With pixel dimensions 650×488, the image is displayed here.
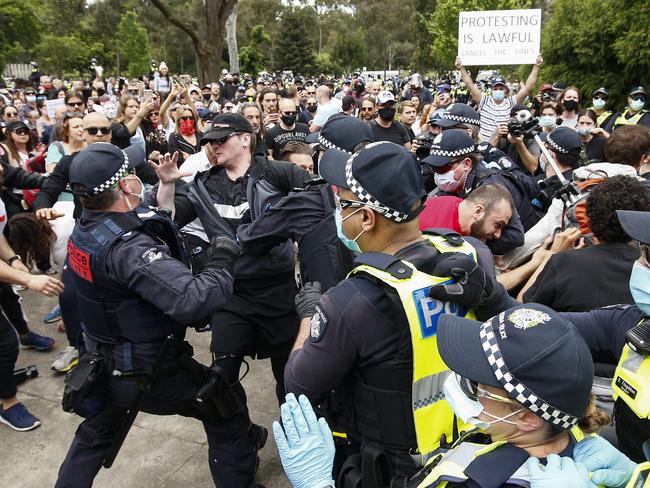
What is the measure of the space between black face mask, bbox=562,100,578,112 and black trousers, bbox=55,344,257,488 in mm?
6920

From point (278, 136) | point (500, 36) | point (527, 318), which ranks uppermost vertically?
point (500, 36)

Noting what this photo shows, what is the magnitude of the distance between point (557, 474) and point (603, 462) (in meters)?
0.23

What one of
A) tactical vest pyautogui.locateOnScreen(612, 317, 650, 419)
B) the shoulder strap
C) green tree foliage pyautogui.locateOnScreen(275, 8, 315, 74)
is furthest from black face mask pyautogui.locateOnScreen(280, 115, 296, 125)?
green tree foliage pyautogui.locateOnScreen(275, 8, 315, 74)

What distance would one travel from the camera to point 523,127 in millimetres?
4934

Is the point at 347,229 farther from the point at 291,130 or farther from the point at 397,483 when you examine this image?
the point at 291,130

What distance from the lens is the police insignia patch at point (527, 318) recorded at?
53.7 inches

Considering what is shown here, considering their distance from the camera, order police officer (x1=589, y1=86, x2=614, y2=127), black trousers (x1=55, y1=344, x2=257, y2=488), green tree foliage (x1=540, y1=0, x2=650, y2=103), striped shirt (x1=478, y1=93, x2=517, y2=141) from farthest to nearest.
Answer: green tree foliage (x1=540, y1=0, x2=650, y2=103), police officer (x1=589, y1=86, x2=614, y2=127), striped shirt (x1=478, y1=93, x2=517, y2=141), black trousers (x1=55, y1=344, x2=257, y2=488)

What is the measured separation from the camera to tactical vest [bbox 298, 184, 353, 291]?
9.38 feet

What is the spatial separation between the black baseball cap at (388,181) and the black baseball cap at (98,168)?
4.61 ft

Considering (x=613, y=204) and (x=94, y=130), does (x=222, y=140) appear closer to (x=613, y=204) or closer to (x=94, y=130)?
(x=94, y=130)

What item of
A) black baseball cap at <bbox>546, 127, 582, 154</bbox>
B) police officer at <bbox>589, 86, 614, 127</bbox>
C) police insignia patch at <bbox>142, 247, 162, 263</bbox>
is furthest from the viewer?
police officer at <bbox>589, 86, 614, 127</bbox>

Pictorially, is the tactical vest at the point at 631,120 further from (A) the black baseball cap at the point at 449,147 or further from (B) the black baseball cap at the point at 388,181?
(B) the black baseball cap at the point at 388,181

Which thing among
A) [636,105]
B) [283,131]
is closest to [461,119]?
[283,131]

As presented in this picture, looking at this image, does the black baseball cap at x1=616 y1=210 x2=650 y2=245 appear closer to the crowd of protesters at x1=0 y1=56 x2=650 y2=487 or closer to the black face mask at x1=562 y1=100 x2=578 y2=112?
the crowd of protesters at x1=0 y1=56 x2=650 y2=487
